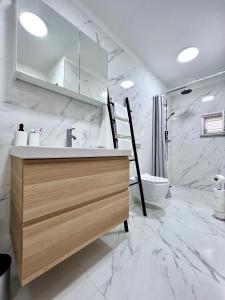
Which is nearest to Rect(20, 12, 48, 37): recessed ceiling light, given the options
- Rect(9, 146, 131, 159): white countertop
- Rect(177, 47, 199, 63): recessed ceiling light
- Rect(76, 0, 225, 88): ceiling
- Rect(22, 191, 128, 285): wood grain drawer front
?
Rect(76, 0, 225, 88): ceiling

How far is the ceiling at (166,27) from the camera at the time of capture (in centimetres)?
150

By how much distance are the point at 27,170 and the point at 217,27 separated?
2507mm

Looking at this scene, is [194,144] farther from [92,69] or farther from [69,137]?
[69,137]

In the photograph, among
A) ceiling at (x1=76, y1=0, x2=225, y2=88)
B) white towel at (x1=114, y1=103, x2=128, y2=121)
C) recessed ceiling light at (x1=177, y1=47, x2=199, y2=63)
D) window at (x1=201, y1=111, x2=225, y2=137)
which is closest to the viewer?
ceiling at (x1=76, y1=0, x2=225, y2=88)

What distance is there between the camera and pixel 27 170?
62 cm

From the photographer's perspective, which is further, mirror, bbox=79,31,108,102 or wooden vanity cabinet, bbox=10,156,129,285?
mirror, bbox=79,31,108,102

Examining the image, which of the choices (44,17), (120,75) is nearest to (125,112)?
(120,75)

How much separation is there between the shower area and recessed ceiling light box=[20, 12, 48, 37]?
196 cm

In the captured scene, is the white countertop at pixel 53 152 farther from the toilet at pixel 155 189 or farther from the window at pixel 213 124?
the window at pixel 213 124

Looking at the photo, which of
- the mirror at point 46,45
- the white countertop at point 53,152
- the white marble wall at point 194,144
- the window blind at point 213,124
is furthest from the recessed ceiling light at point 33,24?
the window blind at point 213,124

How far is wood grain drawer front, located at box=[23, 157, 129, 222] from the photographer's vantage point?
63 centimetres

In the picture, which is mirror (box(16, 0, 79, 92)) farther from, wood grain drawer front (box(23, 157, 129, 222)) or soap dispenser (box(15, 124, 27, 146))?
wood grain drawer front (box(23, 157, 129, 222))

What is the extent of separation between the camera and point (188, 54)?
2.16m

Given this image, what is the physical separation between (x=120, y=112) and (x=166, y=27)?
3.77 feet
